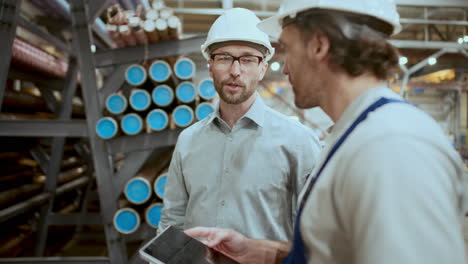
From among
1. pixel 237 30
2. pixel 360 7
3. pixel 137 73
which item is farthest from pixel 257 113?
pixel 137 73

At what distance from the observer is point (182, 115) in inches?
122

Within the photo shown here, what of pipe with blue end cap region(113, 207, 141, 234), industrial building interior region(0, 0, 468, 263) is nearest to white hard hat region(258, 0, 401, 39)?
industrial building interior region(0, 0, 468, 263)

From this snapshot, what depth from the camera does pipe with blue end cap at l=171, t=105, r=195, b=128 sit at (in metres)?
3.09

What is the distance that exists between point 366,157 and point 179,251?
766mm

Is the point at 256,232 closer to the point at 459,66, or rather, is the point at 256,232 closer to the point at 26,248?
the point at 26,248

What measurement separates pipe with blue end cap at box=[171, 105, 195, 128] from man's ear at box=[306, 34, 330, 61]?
2217 mm

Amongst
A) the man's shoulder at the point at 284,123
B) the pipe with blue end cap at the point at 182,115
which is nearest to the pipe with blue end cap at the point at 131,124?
the pipe with blue end cap at the point at 182,115

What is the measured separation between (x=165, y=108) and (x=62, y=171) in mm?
4074

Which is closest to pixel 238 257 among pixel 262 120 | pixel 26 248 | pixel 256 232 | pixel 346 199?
pixel 256 232

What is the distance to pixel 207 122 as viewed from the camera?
1.90 meters

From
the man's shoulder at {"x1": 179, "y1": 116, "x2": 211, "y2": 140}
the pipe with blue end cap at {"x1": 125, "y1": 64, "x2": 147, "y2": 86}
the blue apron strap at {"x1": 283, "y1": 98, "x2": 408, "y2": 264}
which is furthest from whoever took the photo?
the pipe with blue end cap at {"x1": 125, "y1": 64, "x2": 147, "y2": 86}

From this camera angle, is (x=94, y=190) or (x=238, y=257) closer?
(x=238, y=257)

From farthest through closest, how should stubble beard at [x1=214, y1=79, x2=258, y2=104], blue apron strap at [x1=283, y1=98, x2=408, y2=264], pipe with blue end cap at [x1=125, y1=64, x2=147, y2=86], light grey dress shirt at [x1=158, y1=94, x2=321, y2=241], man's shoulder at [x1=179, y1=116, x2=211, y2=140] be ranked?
pipe with blue end cap at [x1=125, y1=64, x2=147, y2=86]
man's shoulder at [x1=179, y1=116, x2=211, y2=140]
stubble beard at [x1=214, y1=79, x2=258, y2=104]
light grey dress shirt at [x1=158, y1=94, x2=321, y2=241]
blue apron strap at [x1=283, y1=98, x2=408, y2=264]

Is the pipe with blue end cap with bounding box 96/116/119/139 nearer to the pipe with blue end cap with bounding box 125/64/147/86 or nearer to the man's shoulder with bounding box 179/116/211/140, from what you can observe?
the pipe with blue end cap with bounding box 125/64/147/86
